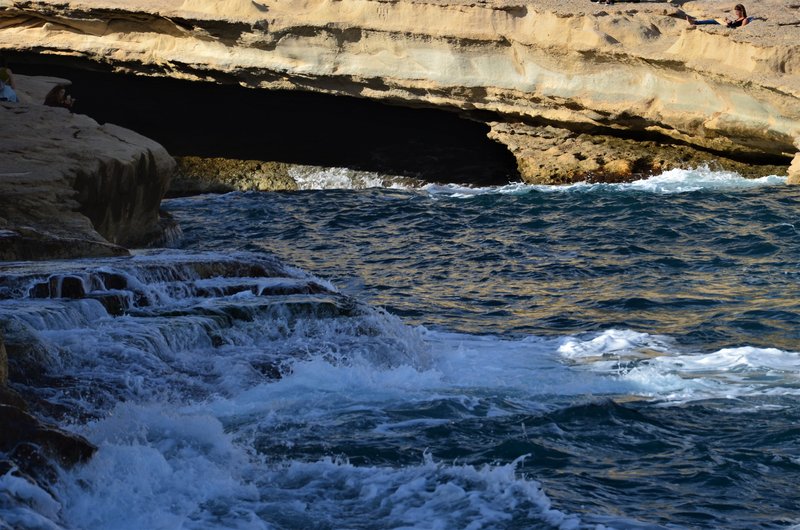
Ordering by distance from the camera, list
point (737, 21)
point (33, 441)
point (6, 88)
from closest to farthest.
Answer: point (33, 441), point (6, 88), point (737, 21)

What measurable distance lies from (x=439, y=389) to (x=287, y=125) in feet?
40.0

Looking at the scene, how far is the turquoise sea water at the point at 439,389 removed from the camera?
507 centimetres

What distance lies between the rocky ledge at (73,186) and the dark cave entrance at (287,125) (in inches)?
222

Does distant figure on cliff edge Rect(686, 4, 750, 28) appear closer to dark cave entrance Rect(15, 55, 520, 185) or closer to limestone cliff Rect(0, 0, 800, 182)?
limestone cliff Rect(0, 0, 800, 182)

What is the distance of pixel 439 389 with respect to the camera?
7039 millimetres

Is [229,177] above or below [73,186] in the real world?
below

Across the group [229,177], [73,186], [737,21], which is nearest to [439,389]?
[73,186]

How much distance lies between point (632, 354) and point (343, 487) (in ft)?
11.6

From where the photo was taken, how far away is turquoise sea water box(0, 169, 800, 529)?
507 centimetres

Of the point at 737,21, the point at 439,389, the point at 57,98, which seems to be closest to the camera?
the point at 439,389

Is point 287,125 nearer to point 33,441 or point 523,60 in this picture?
point 523,60

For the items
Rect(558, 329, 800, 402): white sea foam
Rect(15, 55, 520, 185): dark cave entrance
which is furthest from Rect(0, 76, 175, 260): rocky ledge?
Rect(15, 55, 520, 185): dark cave entrance

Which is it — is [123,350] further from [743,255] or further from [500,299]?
[743,255]

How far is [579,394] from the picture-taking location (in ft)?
23.2
